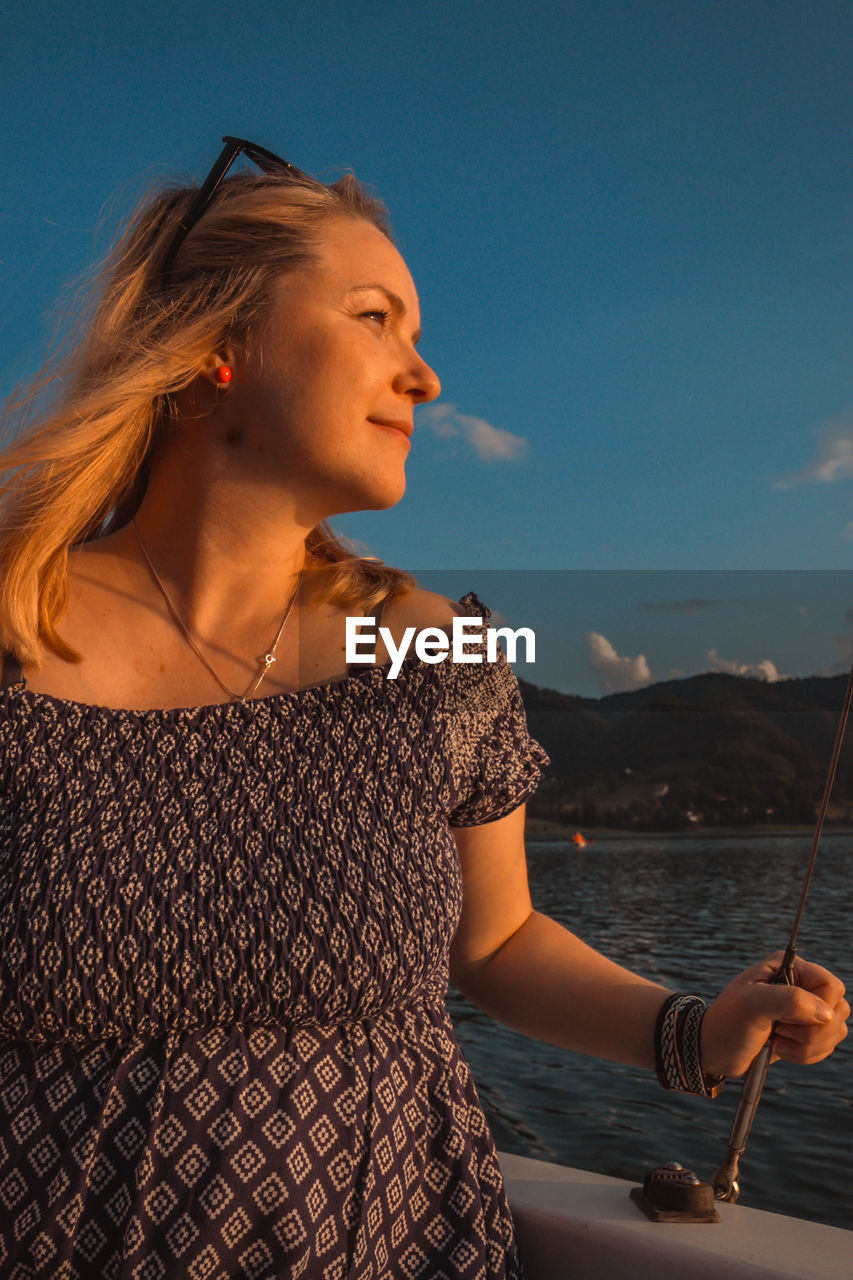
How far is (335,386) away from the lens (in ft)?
4.42

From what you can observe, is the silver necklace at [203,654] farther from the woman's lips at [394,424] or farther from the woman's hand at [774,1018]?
the woman's hand at [774,1018]

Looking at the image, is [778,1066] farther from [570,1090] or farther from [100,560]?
[100,560]

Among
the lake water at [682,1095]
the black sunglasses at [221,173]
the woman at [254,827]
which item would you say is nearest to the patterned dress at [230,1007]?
the woman at [254,827]

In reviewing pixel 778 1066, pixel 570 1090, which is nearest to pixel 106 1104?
pixel 570 1090

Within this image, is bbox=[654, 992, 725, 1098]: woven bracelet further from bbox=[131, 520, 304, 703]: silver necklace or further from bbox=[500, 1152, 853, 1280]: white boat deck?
bbox=[131, 520, 304, 703]: silver necklace

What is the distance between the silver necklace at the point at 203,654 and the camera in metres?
1.38

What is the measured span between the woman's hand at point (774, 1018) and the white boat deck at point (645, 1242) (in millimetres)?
182

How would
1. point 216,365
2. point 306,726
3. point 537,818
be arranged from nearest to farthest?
1. point 306,726
2. point 216,365
3. point 537,818

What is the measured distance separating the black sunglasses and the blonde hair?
1 cm

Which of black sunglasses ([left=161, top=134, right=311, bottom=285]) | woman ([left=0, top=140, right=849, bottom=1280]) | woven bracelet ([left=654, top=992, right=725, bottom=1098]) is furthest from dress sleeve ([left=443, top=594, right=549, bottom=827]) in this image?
black sunglasses ([left=161, top=134, right=311, bottom=285])

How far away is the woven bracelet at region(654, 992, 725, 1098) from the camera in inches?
49.6

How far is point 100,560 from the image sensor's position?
5.03 feet

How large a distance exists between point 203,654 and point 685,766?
46416 mm

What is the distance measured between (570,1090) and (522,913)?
9.60 metres
